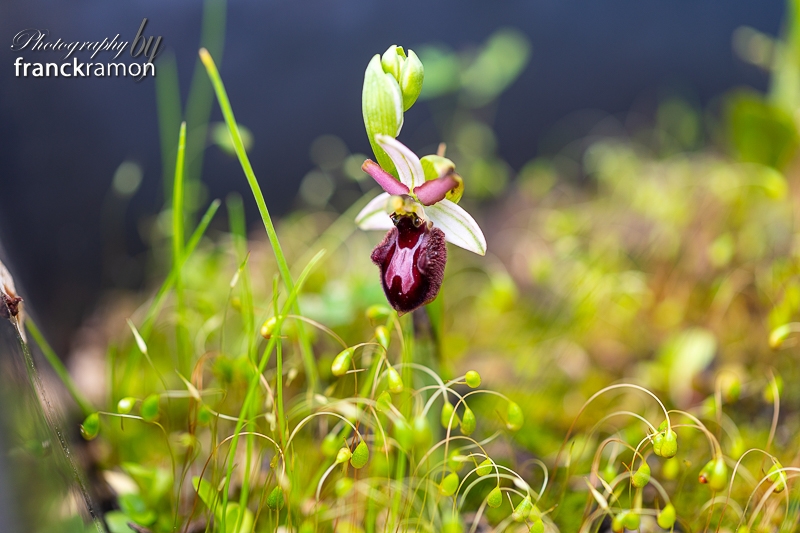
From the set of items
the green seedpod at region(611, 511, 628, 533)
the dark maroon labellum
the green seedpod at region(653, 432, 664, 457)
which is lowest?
the green seedpod at region(611, 511, 628, 533)

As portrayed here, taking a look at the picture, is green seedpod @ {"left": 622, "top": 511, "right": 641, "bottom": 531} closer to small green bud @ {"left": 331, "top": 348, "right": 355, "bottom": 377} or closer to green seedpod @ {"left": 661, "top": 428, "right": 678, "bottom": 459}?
green seedpod @ {"left": 661, "top": 428, "right": 678, "bottom": 459}

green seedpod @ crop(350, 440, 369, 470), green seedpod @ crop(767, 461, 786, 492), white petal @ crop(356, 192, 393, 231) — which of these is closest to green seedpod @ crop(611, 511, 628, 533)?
green seedpod @ crop(767, 461, 786, 492)

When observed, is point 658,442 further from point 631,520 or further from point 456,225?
point 456,225

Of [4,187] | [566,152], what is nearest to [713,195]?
[566,152]

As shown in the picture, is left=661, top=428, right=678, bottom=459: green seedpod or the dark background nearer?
left=661, top=428, right=678, bottom=459: green seedpod

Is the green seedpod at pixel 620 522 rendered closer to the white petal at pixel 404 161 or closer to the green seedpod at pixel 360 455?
the green seedpod at pixel 360 455

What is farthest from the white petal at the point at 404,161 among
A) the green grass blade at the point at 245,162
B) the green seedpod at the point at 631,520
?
the green seedpod at the point at 631,520
